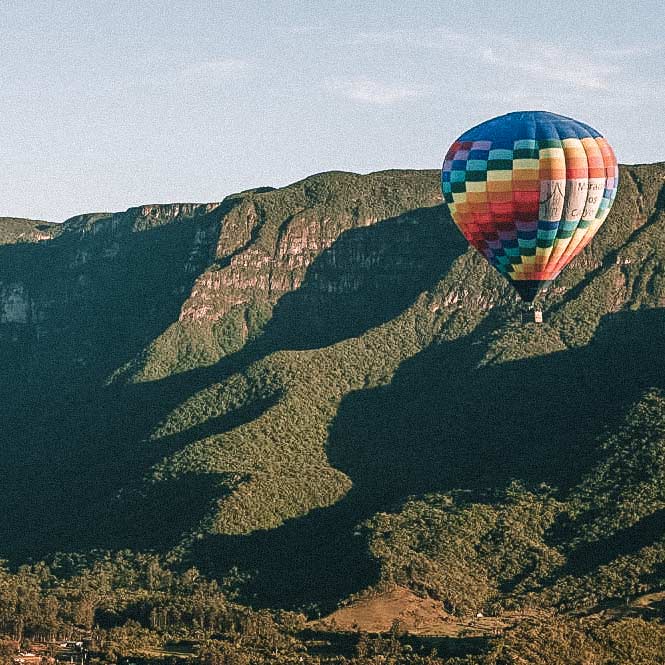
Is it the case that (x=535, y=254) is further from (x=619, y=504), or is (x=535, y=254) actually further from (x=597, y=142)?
(x=619, y=504)

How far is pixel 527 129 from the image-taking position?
157m

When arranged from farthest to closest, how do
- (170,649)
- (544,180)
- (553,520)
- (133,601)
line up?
(553,520) → (133,601) → (170,649) → (544,180)

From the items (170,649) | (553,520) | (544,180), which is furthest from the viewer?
(553,520)

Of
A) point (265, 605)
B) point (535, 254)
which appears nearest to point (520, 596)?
point (265, 605)

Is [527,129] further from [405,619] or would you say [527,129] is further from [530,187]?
[405,619]

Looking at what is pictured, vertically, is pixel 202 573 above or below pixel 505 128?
below

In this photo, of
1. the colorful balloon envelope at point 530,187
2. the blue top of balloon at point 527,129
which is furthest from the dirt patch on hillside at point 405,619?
the blue top of balloon at point 527,129

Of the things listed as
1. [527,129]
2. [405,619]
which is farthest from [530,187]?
[405,619]

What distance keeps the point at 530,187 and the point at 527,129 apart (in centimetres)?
411

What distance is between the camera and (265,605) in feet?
619

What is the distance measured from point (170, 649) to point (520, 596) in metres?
30.4

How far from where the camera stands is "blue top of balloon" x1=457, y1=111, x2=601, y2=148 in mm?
157250

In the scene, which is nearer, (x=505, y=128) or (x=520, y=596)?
(x=505, y=128)

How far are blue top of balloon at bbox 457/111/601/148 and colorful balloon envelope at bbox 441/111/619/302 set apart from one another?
0.23 feet
